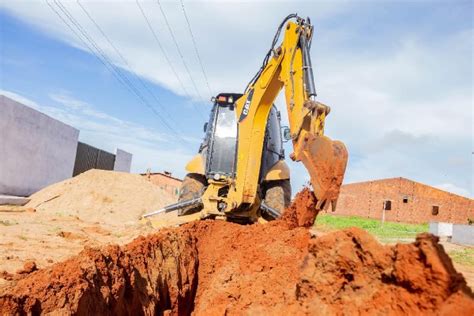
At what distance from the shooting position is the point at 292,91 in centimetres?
671

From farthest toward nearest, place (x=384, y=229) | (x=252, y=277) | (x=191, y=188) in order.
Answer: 1. (x=384, y=229)
2. (x=191, y=188)
3. (x=252, y=277)

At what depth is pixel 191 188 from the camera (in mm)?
9289

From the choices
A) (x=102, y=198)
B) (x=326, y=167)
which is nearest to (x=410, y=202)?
(x=102, y=198)

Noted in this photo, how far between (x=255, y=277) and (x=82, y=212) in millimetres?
12971

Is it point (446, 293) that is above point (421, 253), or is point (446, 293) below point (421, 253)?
below

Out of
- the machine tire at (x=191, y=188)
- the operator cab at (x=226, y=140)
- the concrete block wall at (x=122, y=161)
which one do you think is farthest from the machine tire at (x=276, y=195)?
the concrete block wall at (x=122, y=161)

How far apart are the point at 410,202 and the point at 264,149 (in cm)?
3560

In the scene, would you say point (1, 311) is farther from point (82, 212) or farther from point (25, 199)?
point (25, 199)

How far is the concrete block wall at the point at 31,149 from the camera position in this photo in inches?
692

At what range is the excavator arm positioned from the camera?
203 inches

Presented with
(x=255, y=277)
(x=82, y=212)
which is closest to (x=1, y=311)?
(x=255, y=277)

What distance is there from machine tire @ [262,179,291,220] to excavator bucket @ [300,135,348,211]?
3.17 meters

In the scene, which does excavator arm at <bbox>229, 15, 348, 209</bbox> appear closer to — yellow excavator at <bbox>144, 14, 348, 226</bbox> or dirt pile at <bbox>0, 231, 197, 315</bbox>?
yellow excavator at <bbox>144, 14, 348, 226</bbox>

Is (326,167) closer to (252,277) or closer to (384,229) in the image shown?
(252,277)
